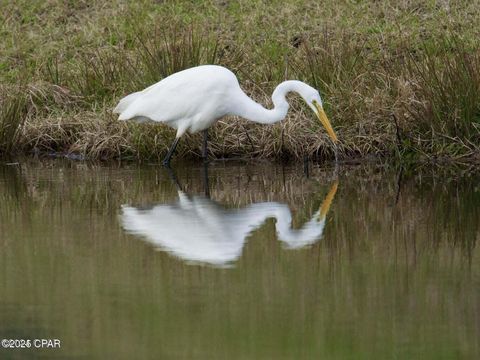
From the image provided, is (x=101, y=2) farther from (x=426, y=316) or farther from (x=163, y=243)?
(x=426, y=316)

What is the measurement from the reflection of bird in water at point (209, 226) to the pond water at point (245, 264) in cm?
2

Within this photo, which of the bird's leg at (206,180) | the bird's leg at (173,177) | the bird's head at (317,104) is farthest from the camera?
the bird's head at (317,104)

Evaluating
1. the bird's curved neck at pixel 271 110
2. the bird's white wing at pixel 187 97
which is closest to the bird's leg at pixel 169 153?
the bird's white wing at pixel 187 97

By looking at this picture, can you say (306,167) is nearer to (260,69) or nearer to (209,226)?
(260,69)

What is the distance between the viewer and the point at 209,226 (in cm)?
906

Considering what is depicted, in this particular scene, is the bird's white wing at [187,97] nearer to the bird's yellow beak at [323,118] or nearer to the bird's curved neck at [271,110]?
the bird's curved neck at [271,110]

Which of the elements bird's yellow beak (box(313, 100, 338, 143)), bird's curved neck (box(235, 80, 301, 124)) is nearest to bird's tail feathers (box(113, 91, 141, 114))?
bird's curved neck (box(235, 80, 301, 124))

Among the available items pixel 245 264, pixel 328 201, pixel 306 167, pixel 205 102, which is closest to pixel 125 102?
pixel 205 102

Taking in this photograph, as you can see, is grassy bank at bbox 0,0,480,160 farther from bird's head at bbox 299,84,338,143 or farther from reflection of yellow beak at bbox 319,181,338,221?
reflection of yellow beak at bbox 319,181,338,221

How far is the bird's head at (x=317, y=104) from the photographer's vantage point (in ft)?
37.6

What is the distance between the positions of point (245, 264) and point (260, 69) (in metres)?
6.11

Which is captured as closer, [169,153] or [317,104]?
[317,104]

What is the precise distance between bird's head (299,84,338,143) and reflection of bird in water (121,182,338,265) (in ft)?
4.32

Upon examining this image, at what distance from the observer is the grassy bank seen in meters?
11.9
